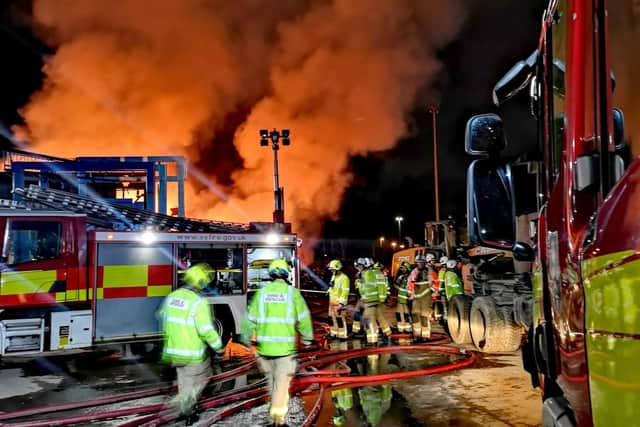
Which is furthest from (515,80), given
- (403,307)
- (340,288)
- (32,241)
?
(403,307)

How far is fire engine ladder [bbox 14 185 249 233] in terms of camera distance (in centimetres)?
828

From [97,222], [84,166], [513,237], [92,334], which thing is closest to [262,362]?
[513,237]

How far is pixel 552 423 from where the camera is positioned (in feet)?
6.90

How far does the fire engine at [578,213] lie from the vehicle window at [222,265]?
267 inches

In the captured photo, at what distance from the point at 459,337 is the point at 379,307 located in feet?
4.66

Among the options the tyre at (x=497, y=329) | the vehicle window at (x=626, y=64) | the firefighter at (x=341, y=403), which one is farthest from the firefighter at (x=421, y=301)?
the vehicle window at (x=626, y=64)

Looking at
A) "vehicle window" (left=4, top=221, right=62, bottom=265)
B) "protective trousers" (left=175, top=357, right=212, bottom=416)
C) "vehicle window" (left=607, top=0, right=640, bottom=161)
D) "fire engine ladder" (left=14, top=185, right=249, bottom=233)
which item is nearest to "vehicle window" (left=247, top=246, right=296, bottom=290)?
"fire engine ladder" (left=14, top=185, right=249, bottom=233)

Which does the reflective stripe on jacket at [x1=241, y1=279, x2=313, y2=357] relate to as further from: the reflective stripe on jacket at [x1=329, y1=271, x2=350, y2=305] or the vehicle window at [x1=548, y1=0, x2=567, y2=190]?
the reflective stripe on jacket at [x1=329, y1=271, x2=350, y2=305]

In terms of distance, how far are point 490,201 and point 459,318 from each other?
7.16m

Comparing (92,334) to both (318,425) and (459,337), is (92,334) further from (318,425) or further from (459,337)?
(459,337)

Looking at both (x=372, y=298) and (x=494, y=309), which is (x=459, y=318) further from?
(x=372, y=298)

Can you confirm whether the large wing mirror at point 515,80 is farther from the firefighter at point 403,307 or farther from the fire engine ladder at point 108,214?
the firefighter at point 403,307

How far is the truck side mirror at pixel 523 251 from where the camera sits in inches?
103

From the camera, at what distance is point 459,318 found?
9227 millimetres
